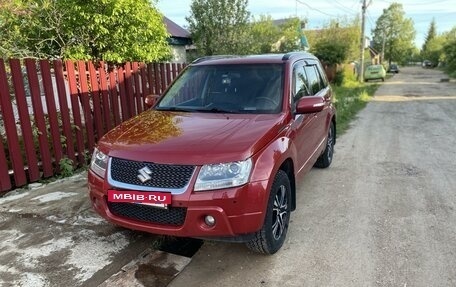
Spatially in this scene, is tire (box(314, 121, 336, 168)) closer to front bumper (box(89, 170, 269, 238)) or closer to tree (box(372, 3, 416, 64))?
front bumper (box(89, 170, 269, 238))

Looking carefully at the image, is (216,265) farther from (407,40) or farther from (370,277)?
(407,40)

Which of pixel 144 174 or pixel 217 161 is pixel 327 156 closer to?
pixel 217 161

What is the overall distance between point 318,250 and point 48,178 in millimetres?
4002

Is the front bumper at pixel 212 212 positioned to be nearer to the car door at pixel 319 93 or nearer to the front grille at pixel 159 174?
the front grille at pixel 159 174

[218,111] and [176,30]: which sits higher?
[176,30]

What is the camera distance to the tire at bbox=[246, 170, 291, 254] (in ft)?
11.2

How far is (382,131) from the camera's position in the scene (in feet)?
31.9

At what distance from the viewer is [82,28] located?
7742 millimetres

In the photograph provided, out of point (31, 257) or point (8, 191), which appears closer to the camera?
point (31, 257)

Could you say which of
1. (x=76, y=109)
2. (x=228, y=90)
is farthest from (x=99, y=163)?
(x=76, y=109)

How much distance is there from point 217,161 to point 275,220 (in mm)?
966

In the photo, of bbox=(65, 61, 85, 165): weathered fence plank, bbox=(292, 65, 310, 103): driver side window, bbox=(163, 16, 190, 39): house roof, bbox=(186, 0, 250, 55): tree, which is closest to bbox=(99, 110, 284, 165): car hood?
bbox=(292, 65, 310, 103): driver side window

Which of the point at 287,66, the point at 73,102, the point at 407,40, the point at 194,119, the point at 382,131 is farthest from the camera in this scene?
the point at 407,40

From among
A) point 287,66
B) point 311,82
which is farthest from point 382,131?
point 287,66
